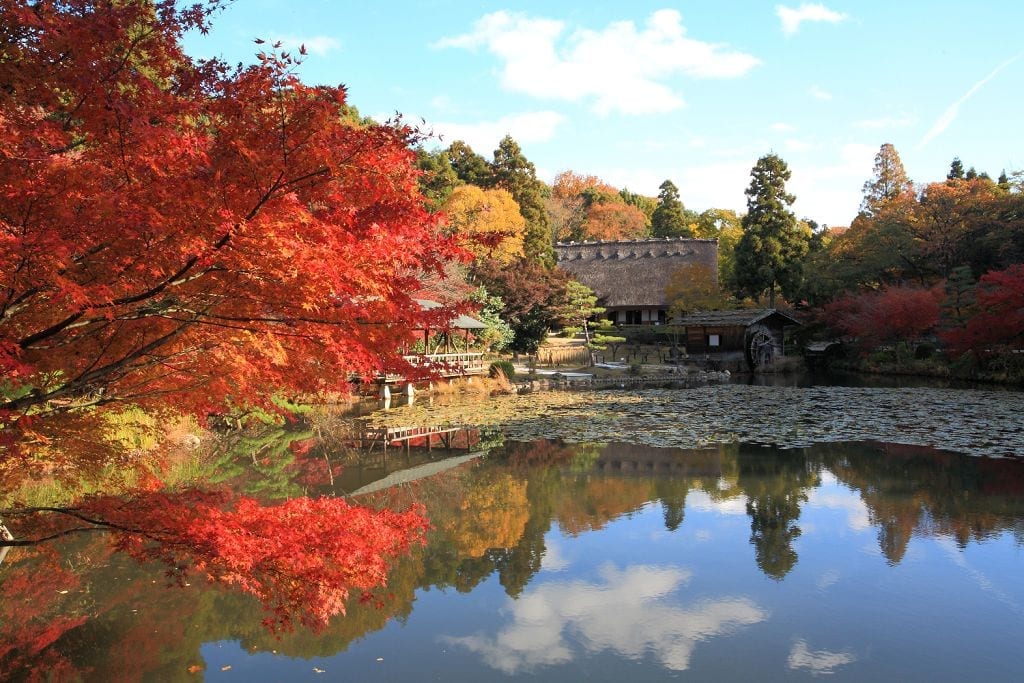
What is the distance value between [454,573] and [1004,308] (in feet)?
62.2

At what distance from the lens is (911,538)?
7.51 meters

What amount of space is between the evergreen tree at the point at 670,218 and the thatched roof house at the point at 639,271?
8.44 meters

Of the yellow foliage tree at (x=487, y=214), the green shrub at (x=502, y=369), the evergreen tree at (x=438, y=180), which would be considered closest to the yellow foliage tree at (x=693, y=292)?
the yellow foliage tree at (x=487, y=214)

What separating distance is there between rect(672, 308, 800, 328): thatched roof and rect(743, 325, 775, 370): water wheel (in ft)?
1.61

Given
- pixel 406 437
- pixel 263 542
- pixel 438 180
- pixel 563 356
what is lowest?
pixel 406 437

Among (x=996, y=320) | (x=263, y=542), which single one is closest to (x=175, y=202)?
(x=263, y=542)

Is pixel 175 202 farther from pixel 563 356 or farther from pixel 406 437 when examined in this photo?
pixel 563 356

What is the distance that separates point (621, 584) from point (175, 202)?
204 inches

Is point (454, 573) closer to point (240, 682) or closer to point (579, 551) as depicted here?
point (579, 551)

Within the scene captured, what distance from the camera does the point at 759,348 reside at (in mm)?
28406

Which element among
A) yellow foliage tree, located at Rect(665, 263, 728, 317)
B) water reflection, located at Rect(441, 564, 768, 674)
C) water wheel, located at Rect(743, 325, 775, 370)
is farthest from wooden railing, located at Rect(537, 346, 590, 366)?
water reflection, located at Rect(441, 564, 768, 674)

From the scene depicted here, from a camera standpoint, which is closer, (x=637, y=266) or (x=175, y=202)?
(x=175, y=202)

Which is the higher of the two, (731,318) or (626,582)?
(731,318)

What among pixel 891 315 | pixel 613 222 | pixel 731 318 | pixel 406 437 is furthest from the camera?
pixel 613 222
